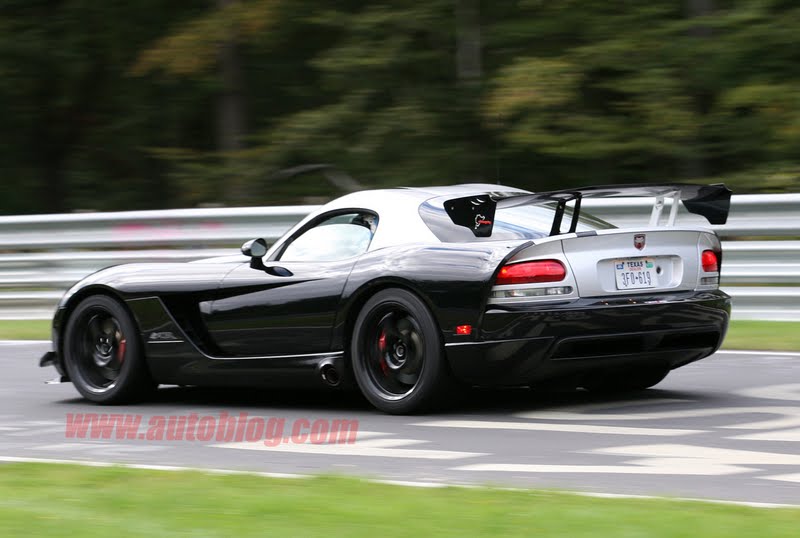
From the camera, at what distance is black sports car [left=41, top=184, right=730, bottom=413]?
261 inches

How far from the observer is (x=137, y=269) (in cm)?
816

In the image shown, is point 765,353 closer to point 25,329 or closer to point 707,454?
point 707,454

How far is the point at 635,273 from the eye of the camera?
268 inches

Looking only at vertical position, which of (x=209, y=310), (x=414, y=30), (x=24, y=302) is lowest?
(x=24, y=302)

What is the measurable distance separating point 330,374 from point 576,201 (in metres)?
1.64

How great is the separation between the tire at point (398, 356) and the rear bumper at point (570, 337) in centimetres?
14

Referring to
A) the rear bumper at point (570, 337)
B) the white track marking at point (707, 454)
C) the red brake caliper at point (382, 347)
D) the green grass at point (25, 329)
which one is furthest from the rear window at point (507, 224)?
the green grass at point (25, 329)

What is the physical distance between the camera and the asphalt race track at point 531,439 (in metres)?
5.25

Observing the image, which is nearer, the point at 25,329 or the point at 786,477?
the point at 786,477

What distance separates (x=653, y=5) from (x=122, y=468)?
12569 millimetres

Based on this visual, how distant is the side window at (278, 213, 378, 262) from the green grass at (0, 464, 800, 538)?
231 centimetres

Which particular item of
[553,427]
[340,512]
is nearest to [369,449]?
[553,427]

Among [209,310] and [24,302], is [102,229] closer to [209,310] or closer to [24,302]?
[24,302]

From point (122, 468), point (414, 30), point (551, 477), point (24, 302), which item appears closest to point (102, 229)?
point (24, 302)
